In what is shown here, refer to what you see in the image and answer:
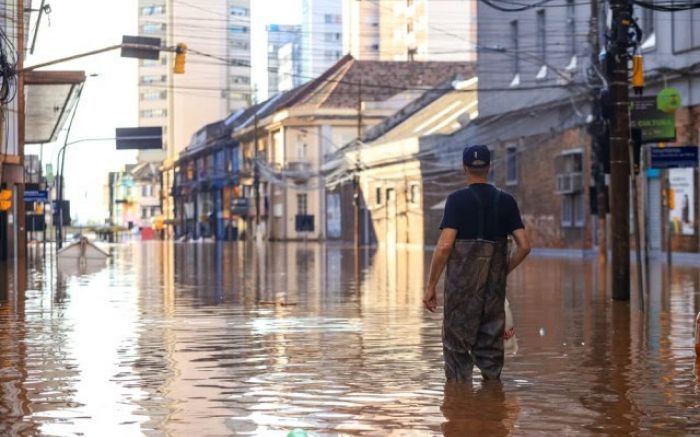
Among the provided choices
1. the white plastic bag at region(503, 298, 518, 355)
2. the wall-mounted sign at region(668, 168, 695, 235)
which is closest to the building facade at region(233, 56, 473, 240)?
the wall-mounted sign at region(668, 168, 695, 235)

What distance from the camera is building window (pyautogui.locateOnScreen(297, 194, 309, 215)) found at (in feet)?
347

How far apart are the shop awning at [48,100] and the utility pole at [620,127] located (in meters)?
31.4

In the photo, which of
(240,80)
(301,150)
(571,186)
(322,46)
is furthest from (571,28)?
(240,80)

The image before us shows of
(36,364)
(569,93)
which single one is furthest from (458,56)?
(36,364)

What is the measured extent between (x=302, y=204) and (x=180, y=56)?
7414 cm

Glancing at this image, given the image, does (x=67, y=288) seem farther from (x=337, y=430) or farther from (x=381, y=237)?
(x=381, y=237)

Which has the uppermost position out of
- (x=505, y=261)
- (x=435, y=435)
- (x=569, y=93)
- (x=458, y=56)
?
(x=458, y=56)

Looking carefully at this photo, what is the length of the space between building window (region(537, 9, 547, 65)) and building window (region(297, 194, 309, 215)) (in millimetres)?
51116

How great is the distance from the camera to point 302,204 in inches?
4186

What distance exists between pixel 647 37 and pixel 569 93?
5406 millimetres

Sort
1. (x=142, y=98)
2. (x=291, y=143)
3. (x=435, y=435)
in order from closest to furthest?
1. (x=435, y=435)
2. (x=291, y=143)
3. (x=142, y=98)

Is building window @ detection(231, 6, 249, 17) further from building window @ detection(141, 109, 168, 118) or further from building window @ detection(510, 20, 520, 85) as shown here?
building window @ detection(141, 109, 168, 118)

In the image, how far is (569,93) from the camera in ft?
171

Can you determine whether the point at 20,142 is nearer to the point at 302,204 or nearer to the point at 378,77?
the point at 378,77
